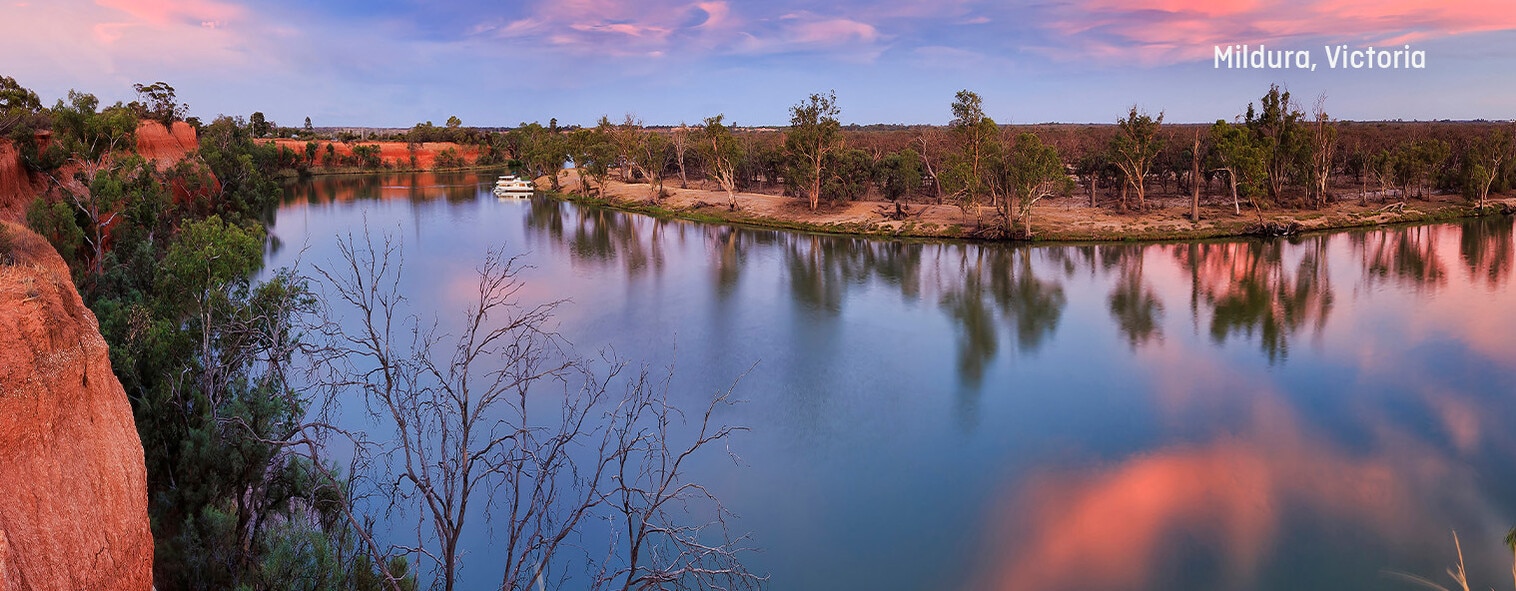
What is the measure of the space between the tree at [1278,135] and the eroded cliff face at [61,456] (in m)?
46.7

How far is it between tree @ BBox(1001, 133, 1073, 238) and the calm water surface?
2.75 meters

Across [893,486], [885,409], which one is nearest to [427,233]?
[885,409]

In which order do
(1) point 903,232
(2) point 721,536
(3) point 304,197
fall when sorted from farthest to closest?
(3) point 304,197
(1) point 903,232
(2) point 721,536

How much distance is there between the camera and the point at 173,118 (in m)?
52.7

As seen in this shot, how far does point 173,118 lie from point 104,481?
Result: 56.1 metres

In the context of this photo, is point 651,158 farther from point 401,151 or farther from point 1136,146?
point 401,151

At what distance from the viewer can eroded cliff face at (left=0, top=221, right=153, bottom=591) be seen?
5746mm

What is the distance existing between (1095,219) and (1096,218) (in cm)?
26

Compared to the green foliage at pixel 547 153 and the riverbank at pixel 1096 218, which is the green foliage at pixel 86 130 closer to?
the riverbank at pixel 1096 218

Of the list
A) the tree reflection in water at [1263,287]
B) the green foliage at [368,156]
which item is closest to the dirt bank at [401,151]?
the green foliage at [368,156]

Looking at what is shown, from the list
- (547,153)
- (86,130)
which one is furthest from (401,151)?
(86,130)

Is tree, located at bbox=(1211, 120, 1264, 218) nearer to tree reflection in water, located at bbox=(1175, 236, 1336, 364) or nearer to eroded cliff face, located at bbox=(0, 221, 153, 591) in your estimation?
tree reflection in water, located at bbox=(1175, 236, 1336, 364)

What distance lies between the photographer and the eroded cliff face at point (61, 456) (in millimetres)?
5746

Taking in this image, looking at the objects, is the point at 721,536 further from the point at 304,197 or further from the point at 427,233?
the point at 304,197
